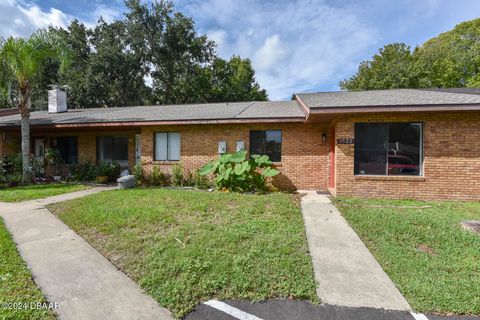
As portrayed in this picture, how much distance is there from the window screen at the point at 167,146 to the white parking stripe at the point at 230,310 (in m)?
8.02

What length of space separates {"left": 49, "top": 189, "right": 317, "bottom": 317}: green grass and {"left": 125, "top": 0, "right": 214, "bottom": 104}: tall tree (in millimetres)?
21376

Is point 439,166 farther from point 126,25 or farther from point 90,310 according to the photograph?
point 126,25

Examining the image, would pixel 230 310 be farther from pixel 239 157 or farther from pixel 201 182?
pixel 201 182

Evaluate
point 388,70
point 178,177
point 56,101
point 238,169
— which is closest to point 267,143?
point 238,169

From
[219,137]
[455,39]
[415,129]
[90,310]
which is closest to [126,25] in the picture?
[219,137]

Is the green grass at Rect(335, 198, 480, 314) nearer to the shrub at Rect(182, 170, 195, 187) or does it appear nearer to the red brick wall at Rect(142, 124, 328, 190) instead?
the red brick wall at Rect(142, 124, 328, 190)

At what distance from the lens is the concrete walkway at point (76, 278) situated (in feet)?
8.85

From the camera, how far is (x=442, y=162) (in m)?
7.41

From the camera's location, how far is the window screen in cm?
1039

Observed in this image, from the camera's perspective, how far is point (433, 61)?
22.3 meters

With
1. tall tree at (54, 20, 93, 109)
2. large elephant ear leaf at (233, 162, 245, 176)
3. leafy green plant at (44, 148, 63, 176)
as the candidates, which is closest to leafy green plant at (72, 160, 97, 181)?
leafy green plant at (44, 148, 63, 176)

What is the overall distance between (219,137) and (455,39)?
2671 cm

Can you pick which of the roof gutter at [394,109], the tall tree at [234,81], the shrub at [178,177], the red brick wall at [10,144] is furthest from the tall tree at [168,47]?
the roof gutter at [394,109]

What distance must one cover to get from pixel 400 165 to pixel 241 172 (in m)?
4.86
